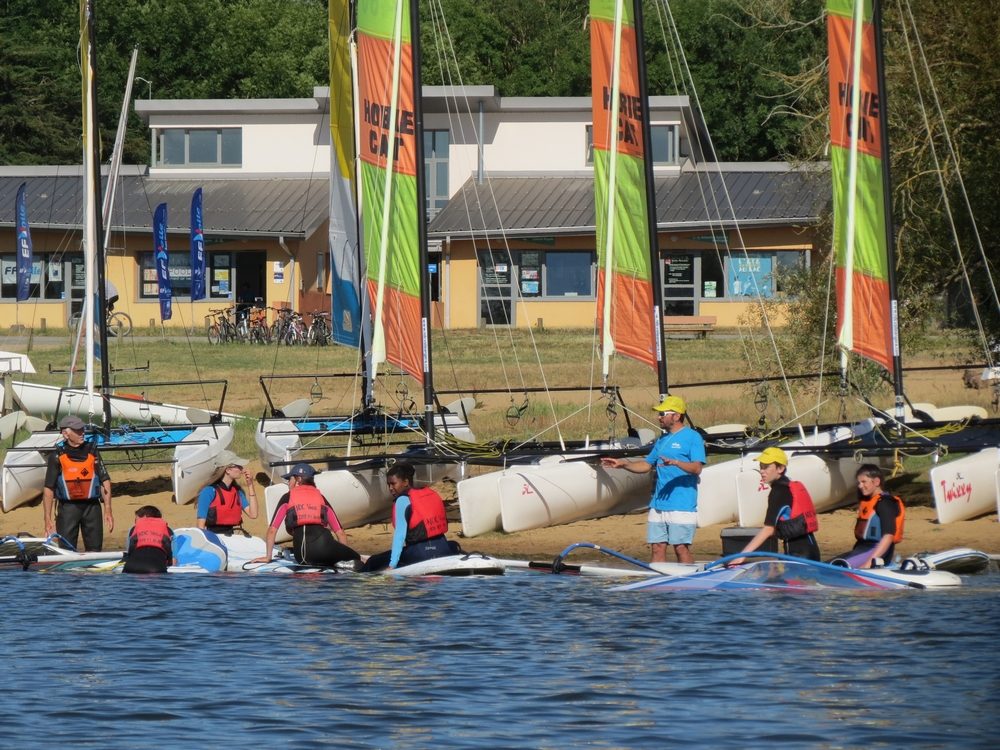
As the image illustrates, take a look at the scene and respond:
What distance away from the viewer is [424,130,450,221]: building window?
4884 cm

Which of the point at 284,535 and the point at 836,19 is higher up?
the point at 836,19

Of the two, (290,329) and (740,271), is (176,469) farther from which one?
(740,271)

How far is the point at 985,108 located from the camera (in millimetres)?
23438

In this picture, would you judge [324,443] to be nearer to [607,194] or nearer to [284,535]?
[284,535]

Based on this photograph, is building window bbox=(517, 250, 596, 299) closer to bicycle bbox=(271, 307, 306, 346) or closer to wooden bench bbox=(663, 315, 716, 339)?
wooden bench bbox=(663, 315, 716, 339)

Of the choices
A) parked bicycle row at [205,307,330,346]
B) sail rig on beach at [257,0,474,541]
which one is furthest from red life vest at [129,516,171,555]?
parked bicycle row at [205,307,330,346]

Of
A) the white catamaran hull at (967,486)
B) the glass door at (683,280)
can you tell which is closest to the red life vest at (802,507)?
the white catamaran hull at (967,486)

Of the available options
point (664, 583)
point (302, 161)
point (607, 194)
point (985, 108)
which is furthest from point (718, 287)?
point (664, 583)

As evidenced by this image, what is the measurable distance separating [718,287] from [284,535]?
2794 cm

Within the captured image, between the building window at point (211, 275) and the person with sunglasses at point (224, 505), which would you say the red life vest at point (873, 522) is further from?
the building window at point (211, 275)

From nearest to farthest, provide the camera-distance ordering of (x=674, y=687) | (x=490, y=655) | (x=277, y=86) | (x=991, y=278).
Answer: (x=674, y=687) < (x=490, y=655) < (x=991, y=278) < (x=277, y=86)

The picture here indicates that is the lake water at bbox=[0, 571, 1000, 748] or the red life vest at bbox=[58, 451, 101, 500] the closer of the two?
the lake water at bbox=[0, 571, 1000, 748]

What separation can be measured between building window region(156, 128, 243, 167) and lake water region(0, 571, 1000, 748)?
33981 millimetres

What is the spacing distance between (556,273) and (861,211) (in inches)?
1042
